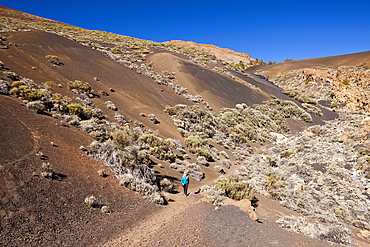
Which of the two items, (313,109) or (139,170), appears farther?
(313,109)

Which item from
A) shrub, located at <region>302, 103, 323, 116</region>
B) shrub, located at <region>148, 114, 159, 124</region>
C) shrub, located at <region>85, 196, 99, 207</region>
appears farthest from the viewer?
shrub, located at <region>302, 103, 323, 116</region>

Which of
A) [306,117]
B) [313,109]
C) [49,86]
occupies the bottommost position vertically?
[49,86]

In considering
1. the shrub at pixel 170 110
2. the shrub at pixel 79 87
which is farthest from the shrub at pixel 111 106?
the shrub at pixel 170 110

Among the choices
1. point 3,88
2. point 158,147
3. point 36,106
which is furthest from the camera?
point 158,147

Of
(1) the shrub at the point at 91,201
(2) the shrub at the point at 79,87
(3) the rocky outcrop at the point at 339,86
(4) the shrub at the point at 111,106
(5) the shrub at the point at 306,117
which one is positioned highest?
(3) the rocky outcrop at the point at 339,86

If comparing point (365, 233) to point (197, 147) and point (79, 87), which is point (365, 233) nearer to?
point (197, 147)

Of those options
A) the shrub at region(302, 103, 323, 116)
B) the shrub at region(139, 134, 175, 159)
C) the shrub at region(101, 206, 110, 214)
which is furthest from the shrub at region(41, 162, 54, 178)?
the shrub at region(302, 103, 323, 116)

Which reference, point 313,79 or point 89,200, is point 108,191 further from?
point 313,79

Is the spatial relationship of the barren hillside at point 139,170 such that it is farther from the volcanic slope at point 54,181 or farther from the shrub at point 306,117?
the shrub at point 306,117

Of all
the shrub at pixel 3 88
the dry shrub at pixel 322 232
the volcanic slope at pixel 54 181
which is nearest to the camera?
the volcanic slope at pixel 54 181

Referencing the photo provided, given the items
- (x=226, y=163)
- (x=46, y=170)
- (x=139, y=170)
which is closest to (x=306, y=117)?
(x=226, y=163)

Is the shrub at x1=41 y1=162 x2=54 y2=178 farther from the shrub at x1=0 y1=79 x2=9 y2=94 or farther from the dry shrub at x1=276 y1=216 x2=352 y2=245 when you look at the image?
the dry shrub at x1=276 y1=216 x2=352 y2=245

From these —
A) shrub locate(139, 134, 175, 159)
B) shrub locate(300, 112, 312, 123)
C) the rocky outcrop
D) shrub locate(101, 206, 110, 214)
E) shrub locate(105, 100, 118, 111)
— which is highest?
the rocky outcrop

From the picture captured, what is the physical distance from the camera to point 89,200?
19.4 feet
